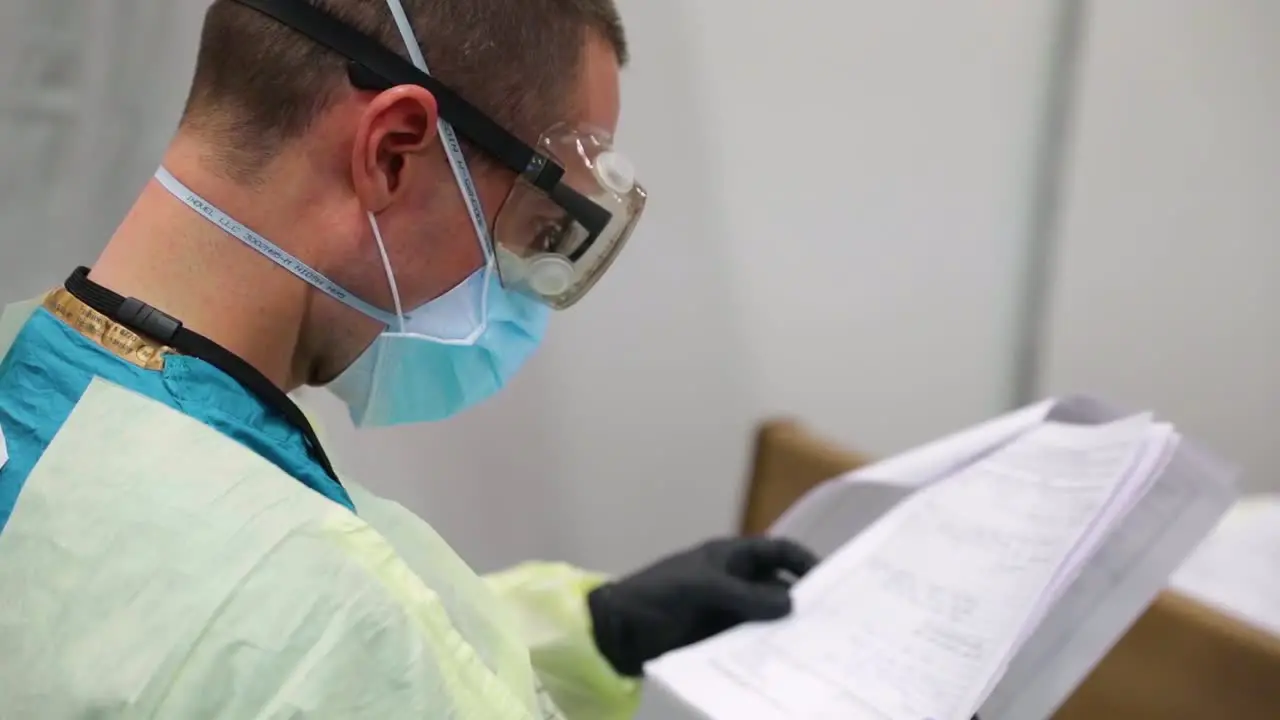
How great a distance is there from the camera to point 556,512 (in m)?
1.23

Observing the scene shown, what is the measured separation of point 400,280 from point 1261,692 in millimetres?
773

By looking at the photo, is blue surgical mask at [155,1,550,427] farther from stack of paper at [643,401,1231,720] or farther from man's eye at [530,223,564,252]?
stack of paper at [643,401,1231,720]

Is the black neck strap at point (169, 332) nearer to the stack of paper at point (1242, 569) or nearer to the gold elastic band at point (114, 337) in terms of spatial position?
the gold elastic band at point (114, 337)

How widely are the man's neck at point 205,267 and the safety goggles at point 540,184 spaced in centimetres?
10

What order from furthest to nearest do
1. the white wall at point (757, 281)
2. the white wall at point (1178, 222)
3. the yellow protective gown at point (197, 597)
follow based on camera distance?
1. the white wall at point (1178, 222)
2. the white wall at point (757, 281)
3. the yellow protective gown at point (197, 597)

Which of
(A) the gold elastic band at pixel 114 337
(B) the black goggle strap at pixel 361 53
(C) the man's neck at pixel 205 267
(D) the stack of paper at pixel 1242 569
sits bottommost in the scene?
(A) the gold elastic band at pixel 114 337

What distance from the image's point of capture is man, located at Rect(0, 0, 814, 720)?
17.5 inches

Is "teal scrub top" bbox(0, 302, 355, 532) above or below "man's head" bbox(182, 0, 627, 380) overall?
below

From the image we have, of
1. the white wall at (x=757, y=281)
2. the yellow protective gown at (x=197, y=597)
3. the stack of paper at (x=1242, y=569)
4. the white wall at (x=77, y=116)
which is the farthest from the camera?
the white wall at (x=757, y=281)

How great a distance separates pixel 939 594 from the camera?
2.30ft

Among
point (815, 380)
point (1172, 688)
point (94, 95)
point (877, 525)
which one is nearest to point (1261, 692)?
point (1172, 688)

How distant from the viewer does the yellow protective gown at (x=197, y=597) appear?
0.43 meters

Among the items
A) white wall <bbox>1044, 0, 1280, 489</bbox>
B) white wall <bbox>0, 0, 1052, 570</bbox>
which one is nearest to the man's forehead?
white wall <bbox>0, 0, 1052, 570</bbox>

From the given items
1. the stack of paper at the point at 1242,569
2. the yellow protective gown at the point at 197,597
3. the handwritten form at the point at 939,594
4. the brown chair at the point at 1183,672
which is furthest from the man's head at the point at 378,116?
the stack of paper at the point at 1242,569
